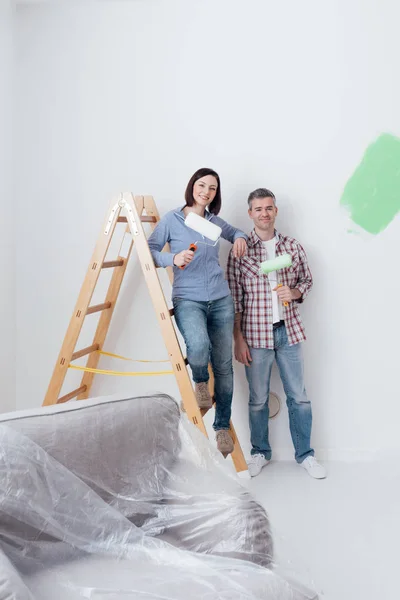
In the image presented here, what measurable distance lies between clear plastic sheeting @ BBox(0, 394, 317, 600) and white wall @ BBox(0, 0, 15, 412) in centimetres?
171

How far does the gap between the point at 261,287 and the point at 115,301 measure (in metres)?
0.71

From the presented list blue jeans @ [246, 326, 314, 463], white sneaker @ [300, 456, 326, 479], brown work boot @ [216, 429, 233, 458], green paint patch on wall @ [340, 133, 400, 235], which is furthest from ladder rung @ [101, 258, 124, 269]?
white sneaker @ [300, 456, 326, 479]

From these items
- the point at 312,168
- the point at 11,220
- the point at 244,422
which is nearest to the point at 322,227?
the point at 312,168

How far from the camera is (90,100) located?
326 centimetres

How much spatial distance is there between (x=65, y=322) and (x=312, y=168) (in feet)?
4.76

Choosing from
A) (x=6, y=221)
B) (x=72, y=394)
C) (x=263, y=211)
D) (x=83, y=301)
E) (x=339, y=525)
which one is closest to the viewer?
(x=339, y=525)

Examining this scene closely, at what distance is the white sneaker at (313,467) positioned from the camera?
2.96 meters

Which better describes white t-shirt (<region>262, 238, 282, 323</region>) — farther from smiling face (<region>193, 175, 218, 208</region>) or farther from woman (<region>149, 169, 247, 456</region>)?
→ smiling face (<region>193, 175, 218, 208</region>)

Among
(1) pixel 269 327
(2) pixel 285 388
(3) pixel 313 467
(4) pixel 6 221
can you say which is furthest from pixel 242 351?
(4) pixel 6 221

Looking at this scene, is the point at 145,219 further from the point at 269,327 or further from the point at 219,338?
the point at 269,327

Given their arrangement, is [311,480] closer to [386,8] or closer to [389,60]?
[389,60]

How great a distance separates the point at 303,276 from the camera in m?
3.10

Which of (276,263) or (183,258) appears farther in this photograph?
(276,263)

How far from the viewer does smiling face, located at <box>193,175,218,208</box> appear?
2.86 metres
